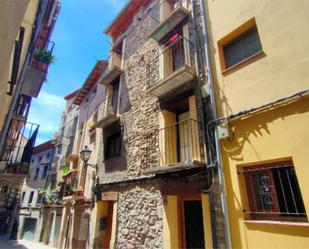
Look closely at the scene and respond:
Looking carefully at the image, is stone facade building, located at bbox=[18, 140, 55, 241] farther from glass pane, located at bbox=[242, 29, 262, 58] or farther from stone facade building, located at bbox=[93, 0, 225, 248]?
glass pane, located at bbox=[242, 29, 262, 58]

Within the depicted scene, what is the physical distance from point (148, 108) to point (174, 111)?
1.19 meters

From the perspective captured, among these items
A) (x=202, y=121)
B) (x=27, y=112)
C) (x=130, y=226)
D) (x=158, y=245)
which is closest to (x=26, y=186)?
(x=27, y=112)

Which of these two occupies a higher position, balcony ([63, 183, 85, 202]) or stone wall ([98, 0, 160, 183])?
stone wall ([98, 0, 160, 183])

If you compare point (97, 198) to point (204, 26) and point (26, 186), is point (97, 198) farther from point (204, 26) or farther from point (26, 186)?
point (26, 186)

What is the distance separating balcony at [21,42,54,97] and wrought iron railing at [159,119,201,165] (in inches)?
200

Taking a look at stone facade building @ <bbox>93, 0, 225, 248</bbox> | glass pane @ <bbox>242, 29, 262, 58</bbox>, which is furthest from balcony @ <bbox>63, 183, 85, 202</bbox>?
glass pane @ <bbox>242, 29, 262, 58</bbox>

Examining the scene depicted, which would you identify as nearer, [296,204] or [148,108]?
[296,204]

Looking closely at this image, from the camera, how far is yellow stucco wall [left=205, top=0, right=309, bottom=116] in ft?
13.2

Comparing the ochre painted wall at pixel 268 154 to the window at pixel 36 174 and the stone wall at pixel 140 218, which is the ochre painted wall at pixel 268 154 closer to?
the stone wall at pixel 140 218

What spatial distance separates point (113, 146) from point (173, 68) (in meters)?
4.53

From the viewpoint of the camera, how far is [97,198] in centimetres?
911

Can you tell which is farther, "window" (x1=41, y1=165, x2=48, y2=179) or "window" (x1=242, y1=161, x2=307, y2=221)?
"window" (x1=41, y1=165, x2=48, y2=179)

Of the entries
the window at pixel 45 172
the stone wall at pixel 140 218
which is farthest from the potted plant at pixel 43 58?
the window at pixel 45 172

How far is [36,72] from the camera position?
7770 millimetres
